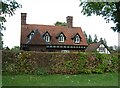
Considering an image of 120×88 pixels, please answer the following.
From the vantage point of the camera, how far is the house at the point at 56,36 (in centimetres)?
4972

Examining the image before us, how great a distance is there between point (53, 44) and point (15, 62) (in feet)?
82.4

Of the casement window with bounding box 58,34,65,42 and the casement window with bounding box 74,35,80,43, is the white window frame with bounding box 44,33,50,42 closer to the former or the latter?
the casement window with bounding box 58,34,65,42

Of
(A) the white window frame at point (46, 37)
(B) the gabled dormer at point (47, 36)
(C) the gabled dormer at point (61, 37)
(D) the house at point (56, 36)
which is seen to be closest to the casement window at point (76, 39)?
(D) the house at point (56, 36)

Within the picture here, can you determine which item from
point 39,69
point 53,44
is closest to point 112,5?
point 39,69

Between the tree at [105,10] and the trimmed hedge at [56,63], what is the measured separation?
3.96 meters

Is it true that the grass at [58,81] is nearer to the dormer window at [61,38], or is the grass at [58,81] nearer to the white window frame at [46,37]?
the white window frame at [46,37]

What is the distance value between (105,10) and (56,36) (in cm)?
2471

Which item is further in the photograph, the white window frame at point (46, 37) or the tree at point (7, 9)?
the white window frame at point (46, 37)

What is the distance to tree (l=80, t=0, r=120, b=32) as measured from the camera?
2702cm

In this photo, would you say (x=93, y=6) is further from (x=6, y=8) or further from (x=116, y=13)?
(x=6, y=8)

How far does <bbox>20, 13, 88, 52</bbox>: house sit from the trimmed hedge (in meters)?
20.8

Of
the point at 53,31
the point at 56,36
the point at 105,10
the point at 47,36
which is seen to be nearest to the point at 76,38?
the point at 56,36

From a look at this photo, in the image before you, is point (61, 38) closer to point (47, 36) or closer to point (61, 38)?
point (61, 38)

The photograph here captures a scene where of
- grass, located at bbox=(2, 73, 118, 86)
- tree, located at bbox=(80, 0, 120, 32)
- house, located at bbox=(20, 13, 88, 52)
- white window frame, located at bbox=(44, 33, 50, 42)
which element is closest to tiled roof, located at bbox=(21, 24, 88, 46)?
house, located at bbox=(20, 13, 88, 52)
